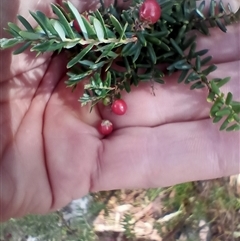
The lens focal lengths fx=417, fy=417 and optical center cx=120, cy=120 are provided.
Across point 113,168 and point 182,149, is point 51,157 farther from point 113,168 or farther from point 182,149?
point 182,149

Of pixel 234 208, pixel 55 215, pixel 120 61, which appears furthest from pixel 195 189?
pixel 120 61

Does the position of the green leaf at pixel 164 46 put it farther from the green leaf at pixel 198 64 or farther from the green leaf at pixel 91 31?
the green leaf at pixel 91 31

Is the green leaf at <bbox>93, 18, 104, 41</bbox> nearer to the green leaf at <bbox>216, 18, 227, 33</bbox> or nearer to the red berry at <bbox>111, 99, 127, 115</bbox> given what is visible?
the red berry at <bbox>111, 99, 127, 115</bbox>

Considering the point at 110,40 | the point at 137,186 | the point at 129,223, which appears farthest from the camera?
the point at 129,223

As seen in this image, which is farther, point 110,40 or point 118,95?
point 118,95

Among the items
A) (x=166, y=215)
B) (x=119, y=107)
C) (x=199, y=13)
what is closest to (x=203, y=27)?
(x=199, y=13)

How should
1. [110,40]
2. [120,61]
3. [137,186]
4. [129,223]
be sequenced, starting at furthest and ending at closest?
[129,223] → [137,186] → [120,61] → [110,40]
